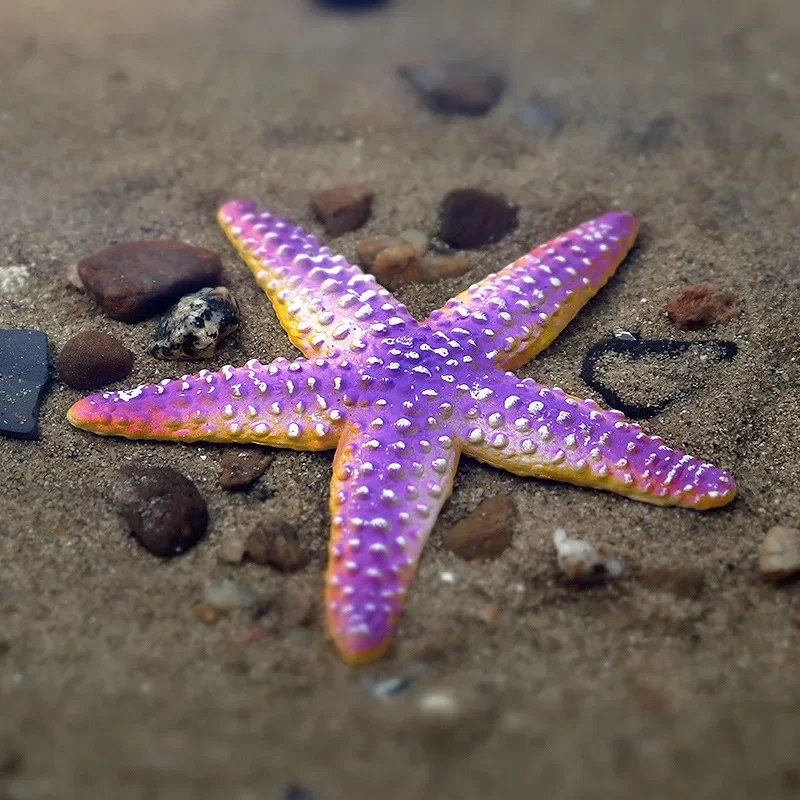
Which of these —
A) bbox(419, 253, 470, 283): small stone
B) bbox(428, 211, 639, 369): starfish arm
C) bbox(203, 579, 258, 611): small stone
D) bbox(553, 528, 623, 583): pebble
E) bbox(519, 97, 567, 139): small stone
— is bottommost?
bbox(203, 579, 258, 611): small stone

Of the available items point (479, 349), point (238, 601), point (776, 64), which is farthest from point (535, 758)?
point (776, 64)

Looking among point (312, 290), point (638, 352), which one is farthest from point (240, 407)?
point (638, 352)

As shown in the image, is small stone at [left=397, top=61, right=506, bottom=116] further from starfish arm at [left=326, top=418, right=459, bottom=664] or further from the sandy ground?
starfish arm at [left=326, top=418, right=459, bottom=664]

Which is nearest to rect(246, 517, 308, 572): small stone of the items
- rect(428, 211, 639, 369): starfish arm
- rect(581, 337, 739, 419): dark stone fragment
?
rect(428, 211, 639, 369): starfish arm

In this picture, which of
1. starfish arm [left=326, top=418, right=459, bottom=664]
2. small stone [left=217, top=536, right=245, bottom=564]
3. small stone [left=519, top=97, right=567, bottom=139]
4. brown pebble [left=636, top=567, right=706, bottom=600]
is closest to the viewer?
starfish arm [left=326, top=418, right=459, bottom=664]

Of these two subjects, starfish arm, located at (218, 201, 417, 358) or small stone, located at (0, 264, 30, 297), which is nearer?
starfish arm, located at (218, 201, 417, 358)

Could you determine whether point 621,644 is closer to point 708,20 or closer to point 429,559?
point 429,559

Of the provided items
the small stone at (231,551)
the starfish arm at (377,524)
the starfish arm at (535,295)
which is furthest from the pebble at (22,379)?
the starfish arm at (535,295)
